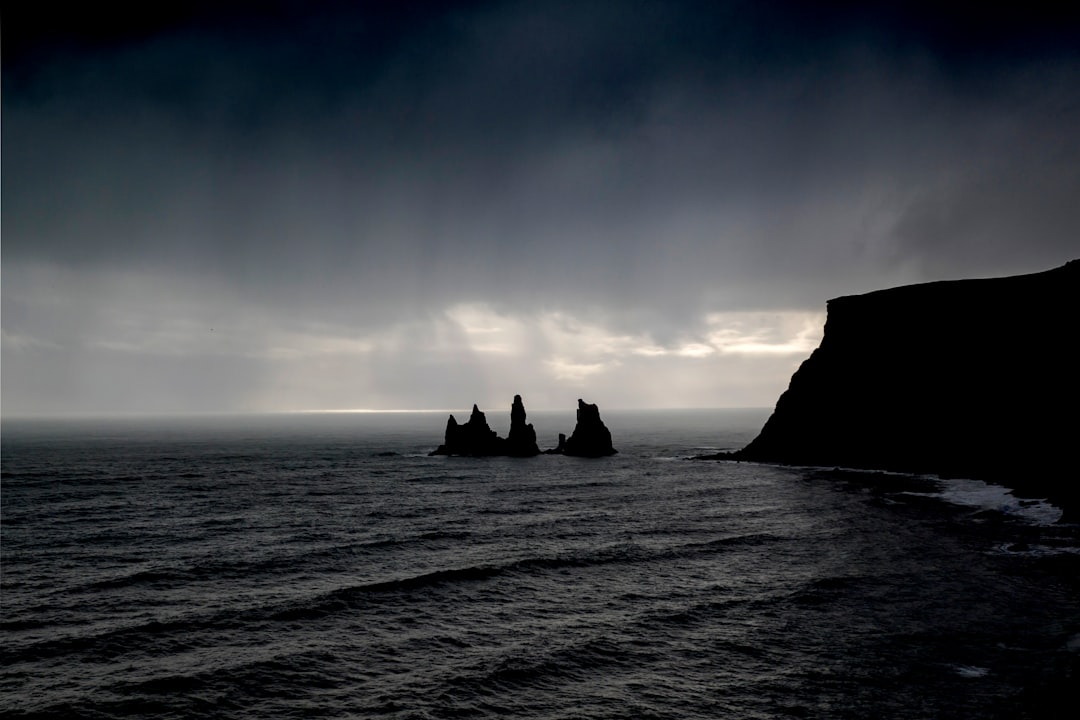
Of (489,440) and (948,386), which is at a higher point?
(948,386)

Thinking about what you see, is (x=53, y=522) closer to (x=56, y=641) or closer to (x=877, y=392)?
(x=56, y=641)

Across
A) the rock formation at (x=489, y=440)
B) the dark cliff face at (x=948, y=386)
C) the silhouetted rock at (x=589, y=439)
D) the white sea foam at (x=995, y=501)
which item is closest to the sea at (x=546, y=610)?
the white sea foam at (x=995, y=501)

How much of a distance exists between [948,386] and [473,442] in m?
96.5

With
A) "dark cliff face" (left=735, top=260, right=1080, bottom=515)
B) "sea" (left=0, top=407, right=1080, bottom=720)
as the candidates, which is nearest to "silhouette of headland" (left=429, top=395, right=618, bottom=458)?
"dark cliff face" (left=735, top=260, right=1080, bottom=515)

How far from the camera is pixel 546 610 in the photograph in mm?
35688

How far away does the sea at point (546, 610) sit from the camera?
25203 mm

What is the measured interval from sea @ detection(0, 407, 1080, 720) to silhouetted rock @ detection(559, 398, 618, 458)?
225 ft

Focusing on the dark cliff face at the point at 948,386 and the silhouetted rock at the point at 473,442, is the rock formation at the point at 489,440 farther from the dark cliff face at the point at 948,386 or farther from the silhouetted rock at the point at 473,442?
the dark cliff face at the point at 948,386

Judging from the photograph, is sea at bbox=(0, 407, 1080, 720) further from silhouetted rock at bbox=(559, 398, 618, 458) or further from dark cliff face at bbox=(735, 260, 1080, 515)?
silhouetted rock at bbox=(559, 398, 618, 458)

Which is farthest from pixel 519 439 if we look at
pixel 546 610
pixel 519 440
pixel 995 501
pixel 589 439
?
pixel 546 610

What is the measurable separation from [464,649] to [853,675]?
17.6m

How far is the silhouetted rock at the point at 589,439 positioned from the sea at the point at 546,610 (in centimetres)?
6847

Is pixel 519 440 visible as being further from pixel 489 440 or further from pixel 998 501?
pixel 998 501

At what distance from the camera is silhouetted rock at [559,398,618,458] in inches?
5571
